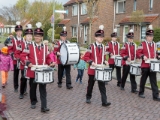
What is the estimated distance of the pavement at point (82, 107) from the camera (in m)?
6.47

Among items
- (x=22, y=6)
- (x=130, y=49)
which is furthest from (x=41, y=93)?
(x=22, y=6)

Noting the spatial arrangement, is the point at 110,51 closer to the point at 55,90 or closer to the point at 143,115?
the point at 55,90

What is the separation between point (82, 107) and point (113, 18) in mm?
26179

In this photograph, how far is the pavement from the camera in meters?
6.47

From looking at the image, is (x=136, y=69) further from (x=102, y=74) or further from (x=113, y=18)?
(x=113, y=18)

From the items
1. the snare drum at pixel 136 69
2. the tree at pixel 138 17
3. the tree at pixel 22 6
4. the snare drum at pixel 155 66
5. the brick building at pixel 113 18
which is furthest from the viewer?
the tree at pixel 22 6

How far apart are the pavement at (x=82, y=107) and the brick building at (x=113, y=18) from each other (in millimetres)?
18847

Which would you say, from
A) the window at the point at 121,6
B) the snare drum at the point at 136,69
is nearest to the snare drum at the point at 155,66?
the snare drum at the point at 136,69

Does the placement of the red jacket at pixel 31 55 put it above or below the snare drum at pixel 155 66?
above

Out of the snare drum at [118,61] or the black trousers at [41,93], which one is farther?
the snare drum at [118,61]

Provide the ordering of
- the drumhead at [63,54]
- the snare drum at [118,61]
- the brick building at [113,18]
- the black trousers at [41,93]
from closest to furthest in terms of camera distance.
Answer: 1. the black trousers at [41,93]
2. the drumhead at [63,54]
3. the snare drum at [118,61]
4. the brick building at [113,18]

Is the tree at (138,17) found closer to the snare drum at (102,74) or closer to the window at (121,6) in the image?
the window at (121,6)

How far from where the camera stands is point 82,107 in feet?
23.8

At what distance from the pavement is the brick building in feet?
61.8
